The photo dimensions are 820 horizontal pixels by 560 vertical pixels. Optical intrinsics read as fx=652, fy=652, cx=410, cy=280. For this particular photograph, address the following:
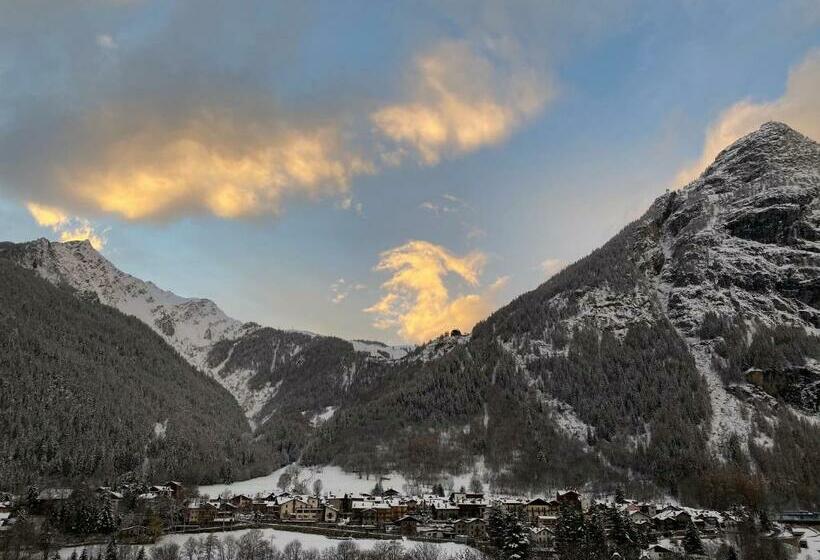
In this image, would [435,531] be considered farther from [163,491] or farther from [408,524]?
[163,491]

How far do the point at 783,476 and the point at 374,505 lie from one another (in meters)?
116

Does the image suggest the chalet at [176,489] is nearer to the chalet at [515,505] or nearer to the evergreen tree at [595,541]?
the chalet at [515,505]

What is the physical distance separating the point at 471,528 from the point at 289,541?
41300 mm

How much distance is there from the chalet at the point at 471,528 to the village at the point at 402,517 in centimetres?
32

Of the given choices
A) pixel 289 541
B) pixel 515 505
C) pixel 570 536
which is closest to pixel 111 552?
pixel 289 541

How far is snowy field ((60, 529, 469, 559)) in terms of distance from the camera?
117m

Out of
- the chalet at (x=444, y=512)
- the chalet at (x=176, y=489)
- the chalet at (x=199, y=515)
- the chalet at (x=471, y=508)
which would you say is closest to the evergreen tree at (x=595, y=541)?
the chalet at (x=471, y=508)

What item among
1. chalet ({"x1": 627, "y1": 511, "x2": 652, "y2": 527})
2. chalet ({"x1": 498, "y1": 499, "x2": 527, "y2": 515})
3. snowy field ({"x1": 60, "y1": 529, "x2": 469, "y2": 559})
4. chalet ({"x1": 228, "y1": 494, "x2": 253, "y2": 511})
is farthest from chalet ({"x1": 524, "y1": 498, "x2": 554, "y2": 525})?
chalet ({"x1": 228, "y1": 494, "x2": 253, "y2": 511})

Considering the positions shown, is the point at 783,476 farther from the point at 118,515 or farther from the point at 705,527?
the point at 118,515

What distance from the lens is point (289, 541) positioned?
127250 mm

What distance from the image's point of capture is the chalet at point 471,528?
140m

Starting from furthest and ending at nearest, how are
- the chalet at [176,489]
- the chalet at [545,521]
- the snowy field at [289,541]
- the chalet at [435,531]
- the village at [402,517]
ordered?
the chalet at [176,489] < the chalet at [545,521] < the chalet at [435,531] < the village at [402,517] < the snowy field at [289,541]

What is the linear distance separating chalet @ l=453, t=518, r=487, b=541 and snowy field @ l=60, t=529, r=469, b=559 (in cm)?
1381

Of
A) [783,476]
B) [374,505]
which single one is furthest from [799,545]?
[374,505]
